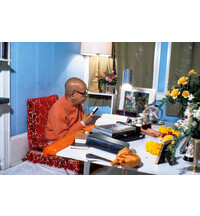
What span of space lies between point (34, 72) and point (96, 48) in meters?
1.13

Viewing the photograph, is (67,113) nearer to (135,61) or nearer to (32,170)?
(32,170)

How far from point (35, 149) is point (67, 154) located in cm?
100

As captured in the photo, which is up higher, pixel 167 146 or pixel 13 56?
pixel 13 56

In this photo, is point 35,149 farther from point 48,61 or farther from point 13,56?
point 48,61

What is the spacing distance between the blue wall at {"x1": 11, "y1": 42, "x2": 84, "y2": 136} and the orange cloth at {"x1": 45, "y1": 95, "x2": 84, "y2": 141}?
42 cm

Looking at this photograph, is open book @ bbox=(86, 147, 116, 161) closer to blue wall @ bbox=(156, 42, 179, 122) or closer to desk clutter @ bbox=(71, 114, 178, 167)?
desk clutter @ bbox=(71, 114, 178, 167)

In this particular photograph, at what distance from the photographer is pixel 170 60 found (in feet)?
10.2

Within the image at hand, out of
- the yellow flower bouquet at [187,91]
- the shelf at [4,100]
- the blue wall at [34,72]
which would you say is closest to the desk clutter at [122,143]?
the yellow flower bouquet at [187,91]

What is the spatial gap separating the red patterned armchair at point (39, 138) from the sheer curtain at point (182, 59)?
188 centimetres

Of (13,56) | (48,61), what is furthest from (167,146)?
(48,61)

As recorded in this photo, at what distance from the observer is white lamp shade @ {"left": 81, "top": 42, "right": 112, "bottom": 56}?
10.0ft

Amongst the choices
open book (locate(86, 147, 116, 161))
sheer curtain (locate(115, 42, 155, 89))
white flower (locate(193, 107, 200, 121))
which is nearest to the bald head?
open book (locate(86, 147, 116, 161))

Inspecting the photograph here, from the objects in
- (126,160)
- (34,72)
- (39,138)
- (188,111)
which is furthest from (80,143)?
(34,72)

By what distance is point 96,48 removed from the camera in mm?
3066
